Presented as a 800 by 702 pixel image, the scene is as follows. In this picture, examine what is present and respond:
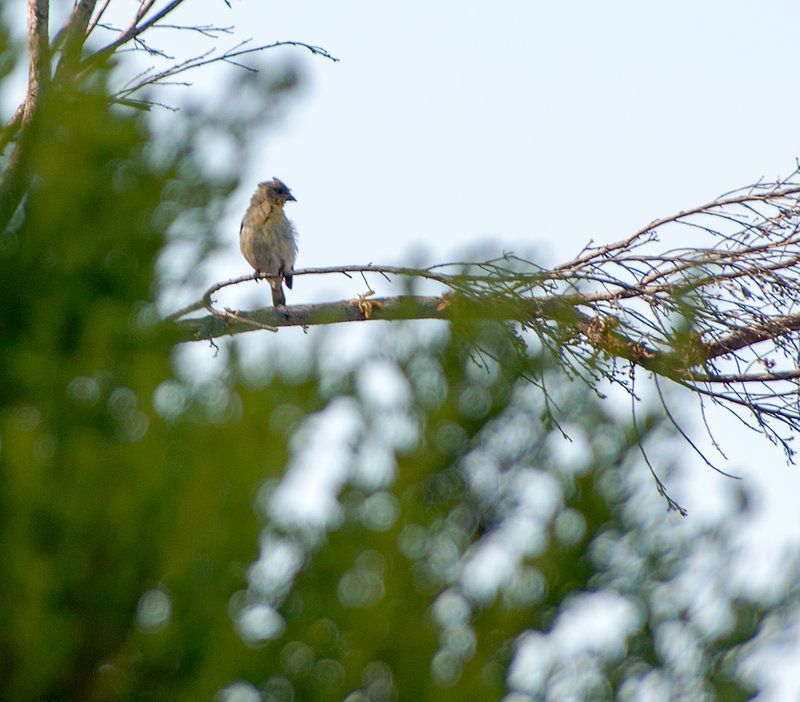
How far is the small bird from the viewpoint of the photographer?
9.77m

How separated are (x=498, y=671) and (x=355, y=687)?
0.34 meters

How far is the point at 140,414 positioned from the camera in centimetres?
205

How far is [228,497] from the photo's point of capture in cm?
195

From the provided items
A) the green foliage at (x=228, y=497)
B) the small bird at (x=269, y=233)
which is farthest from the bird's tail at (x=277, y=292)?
the green foliage at (x=228, y=497)

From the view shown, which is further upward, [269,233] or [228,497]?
[269,233]

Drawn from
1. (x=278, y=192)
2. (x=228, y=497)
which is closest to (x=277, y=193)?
(x=278, y=192)

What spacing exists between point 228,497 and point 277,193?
8.32 m

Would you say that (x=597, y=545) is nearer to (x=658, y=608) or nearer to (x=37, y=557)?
(x=658, y=608)

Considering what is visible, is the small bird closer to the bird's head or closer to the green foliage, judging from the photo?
the bird's head

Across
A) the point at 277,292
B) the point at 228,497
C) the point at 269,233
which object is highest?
the point at 269,233

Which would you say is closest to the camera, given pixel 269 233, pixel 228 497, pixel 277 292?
pixel 228 497

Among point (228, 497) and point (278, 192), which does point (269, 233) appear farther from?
point (228, 497)

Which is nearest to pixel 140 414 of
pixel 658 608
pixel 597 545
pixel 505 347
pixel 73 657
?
pixel 73 657

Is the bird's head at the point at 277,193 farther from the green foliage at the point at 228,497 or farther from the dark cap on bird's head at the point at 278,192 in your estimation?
the green foliage at the point at 228,497
